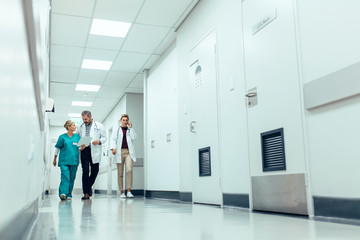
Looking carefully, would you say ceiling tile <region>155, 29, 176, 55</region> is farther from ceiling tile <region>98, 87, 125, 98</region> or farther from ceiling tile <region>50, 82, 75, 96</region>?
ceiling tile <region>50, 82, 75, 96</region>

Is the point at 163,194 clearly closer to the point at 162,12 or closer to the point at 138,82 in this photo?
the point at 162,12

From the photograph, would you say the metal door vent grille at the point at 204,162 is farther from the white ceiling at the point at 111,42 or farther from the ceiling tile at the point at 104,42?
the ceiling tile at the point at 104,42

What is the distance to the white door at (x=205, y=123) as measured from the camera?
391 centimetres

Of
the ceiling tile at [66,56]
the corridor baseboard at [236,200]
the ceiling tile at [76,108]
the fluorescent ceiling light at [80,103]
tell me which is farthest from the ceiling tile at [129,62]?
the ceiling tile at [76,108]

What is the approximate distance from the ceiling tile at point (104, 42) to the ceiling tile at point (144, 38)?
0.41 ft

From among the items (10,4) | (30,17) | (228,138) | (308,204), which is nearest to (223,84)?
(228,138)

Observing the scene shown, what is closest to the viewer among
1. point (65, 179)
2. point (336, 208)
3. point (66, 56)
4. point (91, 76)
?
point (336, 208)

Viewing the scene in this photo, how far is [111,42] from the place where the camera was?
18.9 ft

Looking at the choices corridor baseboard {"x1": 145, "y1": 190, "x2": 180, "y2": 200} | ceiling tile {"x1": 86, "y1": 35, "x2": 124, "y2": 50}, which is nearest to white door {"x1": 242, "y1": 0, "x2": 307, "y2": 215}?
corridor baseboard {"x1": 145, "y1": 190, "x2": 180, "y2": 200}

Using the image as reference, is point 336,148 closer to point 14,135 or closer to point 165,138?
point 14,135

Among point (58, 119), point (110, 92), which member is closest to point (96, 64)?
point (110, 92)

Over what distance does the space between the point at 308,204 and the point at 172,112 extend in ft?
11.4

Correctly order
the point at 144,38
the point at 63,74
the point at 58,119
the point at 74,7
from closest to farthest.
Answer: the point at 74,7, the point at 144,38, the point at 63,74, the point at 58,119

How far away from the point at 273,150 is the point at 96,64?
15.8 ft
